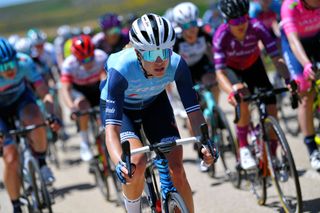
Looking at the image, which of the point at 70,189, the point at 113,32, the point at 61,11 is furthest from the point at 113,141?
the point at 61,11

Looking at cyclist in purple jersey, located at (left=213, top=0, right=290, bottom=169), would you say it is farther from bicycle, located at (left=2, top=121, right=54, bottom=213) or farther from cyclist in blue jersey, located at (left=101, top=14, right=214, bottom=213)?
bicycle, located at (left=2, top=121, right=54, bottom=213)

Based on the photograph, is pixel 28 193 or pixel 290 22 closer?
pixel 290 22

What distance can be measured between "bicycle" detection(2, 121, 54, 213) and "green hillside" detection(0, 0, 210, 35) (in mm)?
76836

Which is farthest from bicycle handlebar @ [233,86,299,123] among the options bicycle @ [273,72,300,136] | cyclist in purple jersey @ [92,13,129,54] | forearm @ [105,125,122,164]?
cyclist in purple jersey @ [92,13,129,54]

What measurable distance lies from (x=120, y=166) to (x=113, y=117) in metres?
0.56

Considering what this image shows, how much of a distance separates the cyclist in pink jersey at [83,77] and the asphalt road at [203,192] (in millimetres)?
704

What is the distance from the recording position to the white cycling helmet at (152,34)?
4586 millimetres

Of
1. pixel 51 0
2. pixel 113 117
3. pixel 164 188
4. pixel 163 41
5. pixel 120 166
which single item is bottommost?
pixel 164 188

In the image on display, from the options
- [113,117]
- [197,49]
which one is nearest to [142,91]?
[113,117]

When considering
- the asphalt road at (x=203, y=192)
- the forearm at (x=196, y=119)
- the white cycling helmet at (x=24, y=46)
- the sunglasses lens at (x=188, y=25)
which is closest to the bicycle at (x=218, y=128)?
the asphalt road at (x=203, y=192)

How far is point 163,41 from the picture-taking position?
15.1 ft

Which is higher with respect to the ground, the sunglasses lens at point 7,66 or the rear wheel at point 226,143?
the sunglasses lens at point 7,66

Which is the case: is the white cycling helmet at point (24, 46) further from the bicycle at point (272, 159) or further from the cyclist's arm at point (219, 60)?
the bicycle at point (272, 159)

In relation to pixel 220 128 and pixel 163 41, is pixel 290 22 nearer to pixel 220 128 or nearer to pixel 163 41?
pixel 220 128
